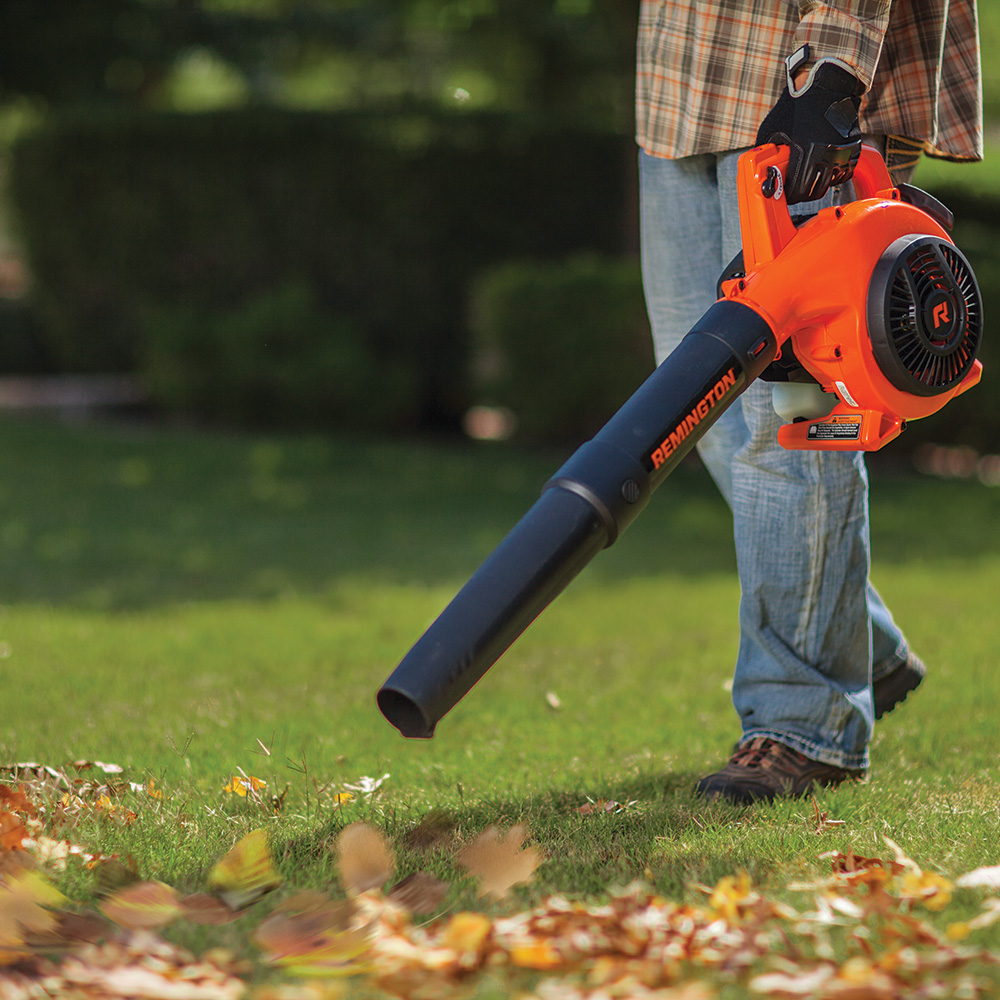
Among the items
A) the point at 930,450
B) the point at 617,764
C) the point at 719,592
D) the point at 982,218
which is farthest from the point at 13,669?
the point at 982,218

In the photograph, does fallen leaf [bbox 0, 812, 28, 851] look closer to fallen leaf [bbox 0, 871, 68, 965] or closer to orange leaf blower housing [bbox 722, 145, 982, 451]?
fallen leaf [bbox 0, 871, 68, 965]

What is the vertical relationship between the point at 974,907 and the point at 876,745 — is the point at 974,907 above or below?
above

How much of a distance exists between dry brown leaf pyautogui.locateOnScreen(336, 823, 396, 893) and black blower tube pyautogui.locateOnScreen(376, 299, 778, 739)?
19cm

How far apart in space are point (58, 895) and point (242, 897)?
0.85ft

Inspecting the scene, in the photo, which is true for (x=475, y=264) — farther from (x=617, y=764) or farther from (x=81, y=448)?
(x=617, y=764)

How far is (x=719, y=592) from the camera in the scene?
498 centimetres

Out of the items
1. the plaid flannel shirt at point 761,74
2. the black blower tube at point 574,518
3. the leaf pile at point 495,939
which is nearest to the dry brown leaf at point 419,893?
the leaf pile at point 495,939

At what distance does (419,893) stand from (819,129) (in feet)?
4.54

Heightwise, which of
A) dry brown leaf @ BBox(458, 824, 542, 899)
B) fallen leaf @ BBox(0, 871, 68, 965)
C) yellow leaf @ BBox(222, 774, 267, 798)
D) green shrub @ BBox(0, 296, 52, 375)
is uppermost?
fallen leaf @ BBox(0, 871, 68, 965)

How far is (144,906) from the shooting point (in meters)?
1.80

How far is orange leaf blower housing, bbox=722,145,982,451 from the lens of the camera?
6.97 feet

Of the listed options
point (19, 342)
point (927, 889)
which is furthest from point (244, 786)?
point (19, 342)

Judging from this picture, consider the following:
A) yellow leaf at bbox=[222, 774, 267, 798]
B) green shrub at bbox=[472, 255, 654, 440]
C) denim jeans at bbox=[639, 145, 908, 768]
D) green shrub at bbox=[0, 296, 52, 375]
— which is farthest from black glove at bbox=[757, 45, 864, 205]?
green shrub at bbox=[0, 296, 52, 375]

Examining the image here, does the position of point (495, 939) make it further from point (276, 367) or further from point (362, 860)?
point (276, 367)
